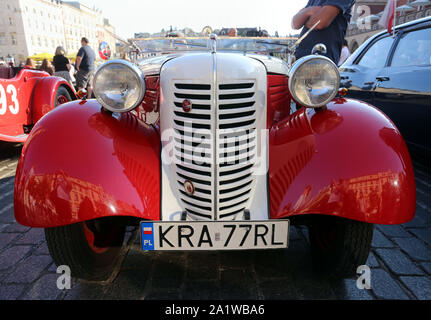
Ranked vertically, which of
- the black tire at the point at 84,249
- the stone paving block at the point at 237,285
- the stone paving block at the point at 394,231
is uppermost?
the black tire at the point at 84,249

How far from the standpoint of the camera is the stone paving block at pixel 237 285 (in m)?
1.83

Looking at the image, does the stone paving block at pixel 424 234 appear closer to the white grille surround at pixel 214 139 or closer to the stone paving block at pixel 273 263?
the stone paving block at pixel 273 263

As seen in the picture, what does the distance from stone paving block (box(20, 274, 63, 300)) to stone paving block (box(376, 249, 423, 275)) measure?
7.16 feet

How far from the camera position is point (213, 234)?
63.2 inches

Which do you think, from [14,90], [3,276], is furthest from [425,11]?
[3,276]

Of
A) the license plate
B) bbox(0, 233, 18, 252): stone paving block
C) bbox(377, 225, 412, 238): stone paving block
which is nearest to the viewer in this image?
the license plate

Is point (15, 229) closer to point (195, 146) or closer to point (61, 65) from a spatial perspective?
point (195, 146)

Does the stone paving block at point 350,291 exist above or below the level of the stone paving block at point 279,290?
below

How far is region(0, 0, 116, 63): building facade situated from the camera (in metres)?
47.8

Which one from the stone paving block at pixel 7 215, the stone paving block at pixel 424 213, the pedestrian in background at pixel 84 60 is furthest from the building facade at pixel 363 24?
the stone paving block at pixel 7 215

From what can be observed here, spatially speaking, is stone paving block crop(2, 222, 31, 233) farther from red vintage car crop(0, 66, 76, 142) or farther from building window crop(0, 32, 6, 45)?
building window crop(0, 32, 6, 45)

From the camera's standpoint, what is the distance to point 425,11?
65.4ft

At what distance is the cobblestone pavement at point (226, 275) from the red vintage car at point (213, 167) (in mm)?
164

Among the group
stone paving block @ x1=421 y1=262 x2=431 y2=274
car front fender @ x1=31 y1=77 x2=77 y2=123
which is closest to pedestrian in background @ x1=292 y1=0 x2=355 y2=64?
stone paving block @ x1=421 y1=262 x2=431 y2=274
